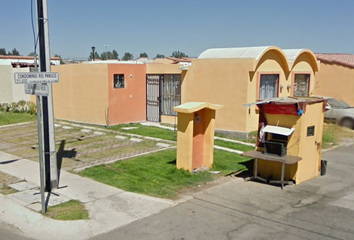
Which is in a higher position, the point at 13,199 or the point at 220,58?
the point at 220,58

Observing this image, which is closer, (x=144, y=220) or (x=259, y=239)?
(x=259, y=239)

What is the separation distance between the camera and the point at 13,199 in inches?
307

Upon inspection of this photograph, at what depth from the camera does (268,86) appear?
16281mm

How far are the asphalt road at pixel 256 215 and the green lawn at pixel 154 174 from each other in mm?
708

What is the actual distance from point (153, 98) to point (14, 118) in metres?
7.63

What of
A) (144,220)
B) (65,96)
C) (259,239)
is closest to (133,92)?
(65,96)

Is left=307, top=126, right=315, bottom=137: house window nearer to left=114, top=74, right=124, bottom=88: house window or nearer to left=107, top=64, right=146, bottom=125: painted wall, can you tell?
left=107, top=64, right=146, bottom=125: painted wall

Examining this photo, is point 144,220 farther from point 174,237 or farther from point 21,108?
point 21,108

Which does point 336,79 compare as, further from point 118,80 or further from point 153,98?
point 118,80

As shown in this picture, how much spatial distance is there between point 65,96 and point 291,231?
1563cm

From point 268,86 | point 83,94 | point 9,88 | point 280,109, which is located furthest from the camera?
point 9,88

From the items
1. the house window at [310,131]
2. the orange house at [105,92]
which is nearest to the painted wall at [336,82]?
the orange house at [105,92]

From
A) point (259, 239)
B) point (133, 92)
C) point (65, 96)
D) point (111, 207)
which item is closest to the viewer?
point (259, 239)

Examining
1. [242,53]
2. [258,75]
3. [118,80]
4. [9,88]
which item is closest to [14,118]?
[9,88]
